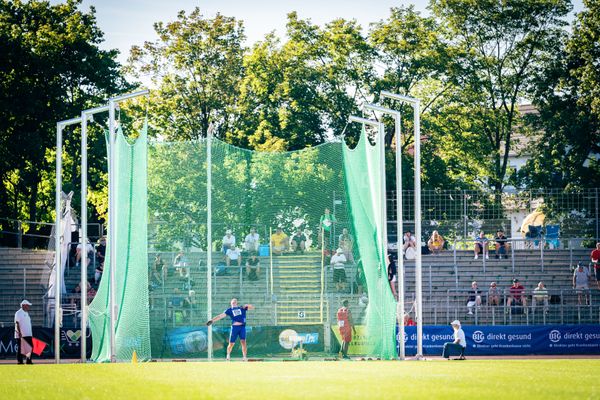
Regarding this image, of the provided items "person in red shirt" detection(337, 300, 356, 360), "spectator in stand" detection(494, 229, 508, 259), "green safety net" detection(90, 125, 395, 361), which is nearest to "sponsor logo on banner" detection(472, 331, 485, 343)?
"spectator in stand" detection(494, 229, 508, 259)

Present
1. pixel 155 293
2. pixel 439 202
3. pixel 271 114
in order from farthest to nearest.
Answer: pixel 271 114
pixel 439 202
pixel 155 293

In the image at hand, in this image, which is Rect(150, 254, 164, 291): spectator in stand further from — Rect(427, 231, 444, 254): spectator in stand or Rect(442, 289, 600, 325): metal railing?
Rect(427, 231, 444, 254): spectator in stand

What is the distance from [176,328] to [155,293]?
104 cm

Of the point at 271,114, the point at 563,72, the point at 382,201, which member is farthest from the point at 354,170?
the point at 563,72

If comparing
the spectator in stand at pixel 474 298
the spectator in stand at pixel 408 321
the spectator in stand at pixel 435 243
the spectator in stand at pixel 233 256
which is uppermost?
the spectator in stand at pixel 435 243

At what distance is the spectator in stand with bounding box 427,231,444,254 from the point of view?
3859cm

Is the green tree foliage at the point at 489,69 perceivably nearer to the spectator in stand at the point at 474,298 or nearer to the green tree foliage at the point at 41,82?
the spectator in stand at the point at 474,298

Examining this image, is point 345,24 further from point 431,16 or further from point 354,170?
point 354,170

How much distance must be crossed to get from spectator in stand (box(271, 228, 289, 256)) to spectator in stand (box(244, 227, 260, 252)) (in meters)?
0.41

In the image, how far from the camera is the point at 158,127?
162 feet

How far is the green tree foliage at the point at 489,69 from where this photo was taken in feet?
159

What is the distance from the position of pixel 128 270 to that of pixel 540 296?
17.2 meters

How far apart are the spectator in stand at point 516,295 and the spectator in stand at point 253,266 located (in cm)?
1243

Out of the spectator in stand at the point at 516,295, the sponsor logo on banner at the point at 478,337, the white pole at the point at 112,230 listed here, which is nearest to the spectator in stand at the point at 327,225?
the white pole at the point at 112,230
